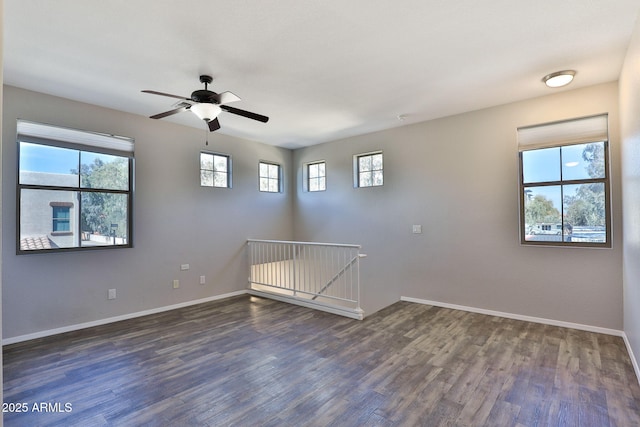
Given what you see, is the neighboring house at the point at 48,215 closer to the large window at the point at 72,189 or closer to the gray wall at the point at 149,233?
the large window at the point at 72,189

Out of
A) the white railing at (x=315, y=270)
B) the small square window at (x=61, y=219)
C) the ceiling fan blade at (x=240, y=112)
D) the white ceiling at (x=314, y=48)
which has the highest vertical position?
the white ceiling at (x=314, y=48)

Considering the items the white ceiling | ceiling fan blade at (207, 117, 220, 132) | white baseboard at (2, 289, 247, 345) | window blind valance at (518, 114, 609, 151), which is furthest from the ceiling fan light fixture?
window blind valance at (518, 114, 609, 151)

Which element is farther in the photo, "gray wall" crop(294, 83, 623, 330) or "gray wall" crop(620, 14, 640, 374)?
"gray wall" crop(294, 83, 623, 330)

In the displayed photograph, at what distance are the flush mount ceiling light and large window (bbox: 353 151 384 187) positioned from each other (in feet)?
7.89

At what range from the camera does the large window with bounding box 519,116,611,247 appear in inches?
143

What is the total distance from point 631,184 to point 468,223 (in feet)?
5.86

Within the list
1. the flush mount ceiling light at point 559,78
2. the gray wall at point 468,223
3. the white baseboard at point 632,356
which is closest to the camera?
the white baseboard at point 632,356

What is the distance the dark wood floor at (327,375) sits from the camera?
2303mm

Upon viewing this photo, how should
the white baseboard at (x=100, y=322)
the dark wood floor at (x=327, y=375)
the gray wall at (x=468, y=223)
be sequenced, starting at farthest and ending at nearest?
the gray wall at (x=468, y=223)
the white baseboard at (x=100, y=322)
the dark wood floor at (x=327, y=375)

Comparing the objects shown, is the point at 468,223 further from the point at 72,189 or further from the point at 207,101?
the point at 72,189

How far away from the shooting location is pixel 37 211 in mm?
3689

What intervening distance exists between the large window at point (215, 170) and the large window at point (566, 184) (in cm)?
425

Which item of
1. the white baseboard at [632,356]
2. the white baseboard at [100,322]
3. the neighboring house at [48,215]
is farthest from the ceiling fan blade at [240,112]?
the white baseboard at [632,356]

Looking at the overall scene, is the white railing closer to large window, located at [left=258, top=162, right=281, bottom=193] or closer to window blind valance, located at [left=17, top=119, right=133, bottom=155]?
large window, located at [left=258, top=162, right=281, bottom=193]
